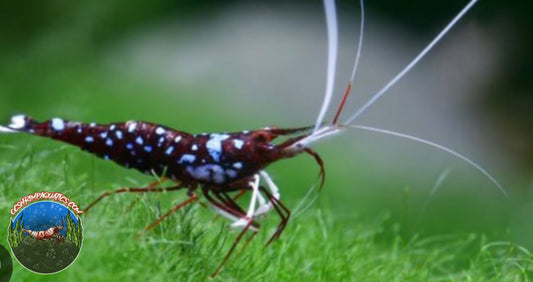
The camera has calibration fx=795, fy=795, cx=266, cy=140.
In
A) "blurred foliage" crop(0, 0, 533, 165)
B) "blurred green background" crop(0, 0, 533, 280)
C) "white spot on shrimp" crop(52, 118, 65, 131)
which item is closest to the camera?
"white spot on shrimp" crop(52, 118, 65, 131)

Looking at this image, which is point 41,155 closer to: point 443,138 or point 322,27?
point 443,138

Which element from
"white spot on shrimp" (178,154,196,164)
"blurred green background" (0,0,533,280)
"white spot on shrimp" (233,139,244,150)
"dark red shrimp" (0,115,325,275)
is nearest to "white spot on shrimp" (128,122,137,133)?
"dark red shrimp" (0,115,325,275)

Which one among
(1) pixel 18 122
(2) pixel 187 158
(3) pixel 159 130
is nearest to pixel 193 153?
(2) pixel 187 158

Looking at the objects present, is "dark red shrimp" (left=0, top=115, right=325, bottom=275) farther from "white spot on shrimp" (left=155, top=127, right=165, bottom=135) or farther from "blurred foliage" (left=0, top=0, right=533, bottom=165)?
"blurred foliage" (left=0, top=0, right=533, bottom=165)

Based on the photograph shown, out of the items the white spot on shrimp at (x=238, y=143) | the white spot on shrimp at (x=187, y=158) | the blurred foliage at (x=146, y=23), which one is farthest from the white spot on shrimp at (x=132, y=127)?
the blurred foliage at (x=146, y=23)

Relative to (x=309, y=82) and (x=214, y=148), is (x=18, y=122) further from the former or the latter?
(x=309, y=82)

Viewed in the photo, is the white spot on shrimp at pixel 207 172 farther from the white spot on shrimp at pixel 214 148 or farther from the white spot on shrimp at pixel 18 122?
the white spot on shrimp at pixel 18 122

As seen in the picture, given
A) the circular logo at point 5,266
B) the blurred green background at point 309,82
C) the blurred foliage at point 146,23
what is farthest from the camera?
the blurred foliage at point 146,23
